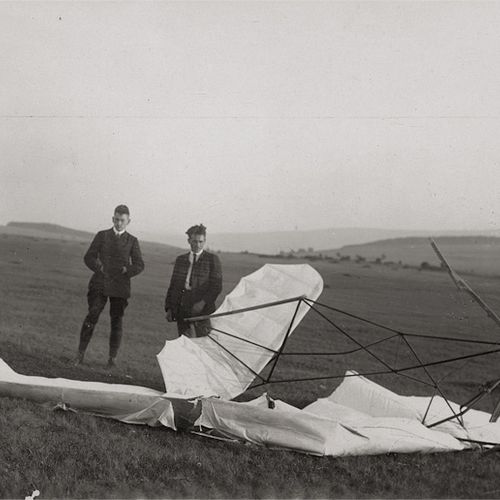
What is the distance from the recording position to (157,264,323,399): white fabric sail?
575 cm

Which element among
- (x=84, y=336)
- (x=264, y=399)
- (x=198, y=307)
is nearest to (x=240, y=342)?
(x=264, y=399)

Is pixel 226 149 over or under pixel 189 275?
over

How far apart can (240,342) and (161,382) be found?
1.46 m

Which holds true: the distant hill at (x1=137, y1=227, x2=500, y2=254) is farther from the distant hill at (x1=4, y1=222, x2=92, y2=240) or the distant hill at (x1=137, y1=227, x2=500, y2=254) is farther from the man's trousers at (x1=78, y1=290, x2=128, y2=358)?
the distant hill at (x1=4, y1=222, x2=92, y2=240)

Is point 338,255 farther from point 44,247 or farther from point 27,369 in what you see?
point 27,369

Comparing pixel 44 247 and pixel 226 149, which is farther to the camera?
pixel 44 247

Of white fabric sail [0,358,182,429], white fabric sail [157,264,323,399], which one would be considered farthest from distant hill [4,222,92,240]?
white fabric sail [0,358,182,429]

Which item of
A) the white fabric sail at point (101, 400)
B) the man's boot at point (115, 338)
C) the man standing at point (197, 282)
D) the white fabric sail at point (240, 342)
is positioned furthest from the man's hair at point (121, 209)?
the white fabric sail at point (101, 400)

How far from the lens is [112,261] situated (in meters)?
7.30

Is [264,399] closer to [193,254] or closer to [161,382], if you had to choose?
[161,382]

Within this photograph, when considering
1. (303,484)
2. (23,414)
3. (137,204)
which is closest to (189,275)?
(137,204)

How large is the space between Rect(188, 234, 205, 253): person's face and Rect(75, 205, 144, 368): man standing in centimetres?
79

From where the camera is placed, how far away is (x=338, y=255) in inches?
445

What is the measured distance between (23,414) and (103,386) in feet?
2.68
